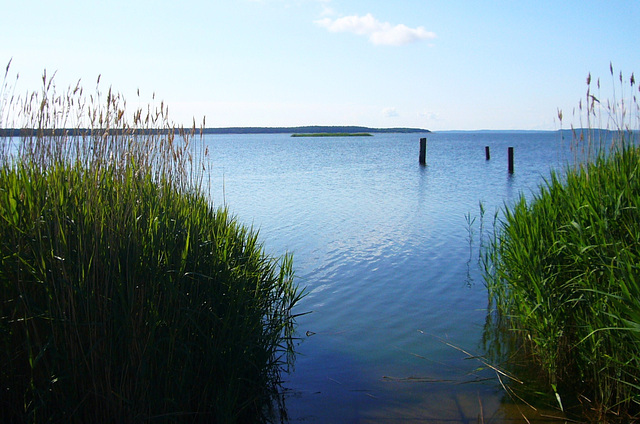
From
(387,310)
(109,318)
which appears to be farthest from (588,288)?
(109,318)

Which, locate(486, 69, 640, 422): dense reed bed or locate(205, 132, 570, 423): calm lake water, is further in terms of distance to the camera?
locate(205, 132, 570, 423): calm lake water

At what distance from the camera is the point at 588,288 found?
4488 mm

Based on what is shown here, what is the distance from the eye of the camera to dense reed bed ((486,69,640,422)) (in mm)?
4004

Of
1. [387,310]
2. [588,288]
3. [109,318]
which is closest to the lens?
[109,318]

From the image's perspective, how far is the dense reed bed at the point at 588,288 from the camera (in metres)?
4.00

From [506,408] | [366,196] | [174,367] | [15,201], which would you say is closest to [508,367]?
[506,408]

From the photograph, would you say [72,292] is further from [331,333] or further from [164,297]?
[331,333]

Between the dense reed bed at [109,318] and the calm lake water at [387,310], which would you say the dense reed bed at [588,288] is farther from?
the dense reed bed at [109,318]

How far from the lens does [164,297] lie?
148 inches

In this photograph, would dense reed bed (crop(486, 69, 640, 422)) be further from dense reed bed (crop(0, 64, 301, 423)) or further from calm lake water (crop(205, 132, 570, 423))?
dense reed bed (crop(0, 64, 301, 423))

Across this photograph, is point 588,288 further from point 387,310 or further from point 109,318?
point 109,318

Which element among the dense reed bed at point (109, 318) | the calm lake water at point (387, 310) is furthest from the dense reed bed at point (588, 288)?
the dense reed bed at point (109, 318)

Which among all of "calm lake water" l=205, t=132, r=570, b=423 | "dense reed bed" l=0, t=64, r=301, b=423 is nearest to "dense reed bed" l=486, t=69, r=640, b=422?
"calm lake water" l=205, t=132, r=570, b=423

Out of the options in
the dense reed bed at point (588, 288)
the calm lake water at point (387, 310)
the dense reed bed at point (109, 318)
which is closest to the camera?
the dense reed bed at point (109, 318)
